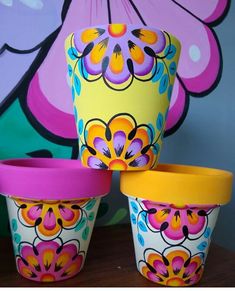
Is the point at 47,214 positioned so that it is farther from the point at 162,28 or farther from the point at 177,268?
the point at 162,28

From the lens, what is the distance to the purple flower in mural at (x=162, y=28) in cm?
66

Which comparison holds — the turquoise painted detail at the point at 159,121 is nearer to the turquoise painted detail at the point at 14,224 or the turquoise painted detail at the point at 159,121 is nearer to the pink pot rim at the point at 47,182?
the pink pot rim at the point at 47,182

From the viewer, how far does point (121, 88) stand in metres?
0.45

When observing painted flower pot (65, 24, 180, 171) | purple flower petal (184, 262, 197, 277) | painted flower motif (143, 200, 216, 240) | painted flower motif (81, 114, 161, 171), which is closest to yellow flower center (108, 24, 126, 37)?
painted flower pot (65, 24, 180, 171)

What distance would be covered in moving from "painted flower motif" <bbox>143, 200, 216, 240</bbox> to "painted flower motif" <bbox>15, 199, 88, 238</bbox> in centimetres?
12

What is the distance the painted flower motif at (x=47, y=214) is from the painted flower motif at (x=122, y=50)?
191mm

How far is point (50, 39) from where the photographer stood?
0.66 meters

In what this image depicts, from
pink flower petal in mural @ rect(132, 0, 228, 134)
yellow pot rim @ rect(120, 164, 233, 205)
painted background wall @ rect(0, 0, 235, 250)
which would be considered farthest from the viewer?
pink flower petal in mural @ rect(132, 0, 228, 134)

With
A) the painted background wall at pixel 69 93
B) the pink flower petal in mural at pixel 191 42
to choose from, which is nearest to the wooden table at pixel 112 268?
the painted background wall at pixel 69 93

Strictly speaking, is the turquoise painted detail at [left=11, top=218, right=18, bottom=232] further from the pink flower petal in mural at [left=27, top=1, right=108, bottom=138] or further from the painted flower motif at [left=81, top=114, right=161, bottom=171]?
the pink flower petal in mural at [left=27, top=1, right=108, bottom=138]

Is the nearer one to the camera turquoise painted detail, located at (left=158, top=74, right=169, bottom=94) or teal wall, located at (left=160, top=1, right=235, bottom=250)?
turquoise painted detail, located at (left=158, top=74, right=169, bottom=94)

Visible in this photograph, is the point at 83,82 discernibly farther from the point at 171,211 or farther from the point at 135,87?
the point at 171,211

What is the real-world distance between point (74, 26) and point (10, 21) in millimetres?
129

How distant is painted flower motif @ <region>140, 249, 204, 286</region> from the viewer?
455 mm
